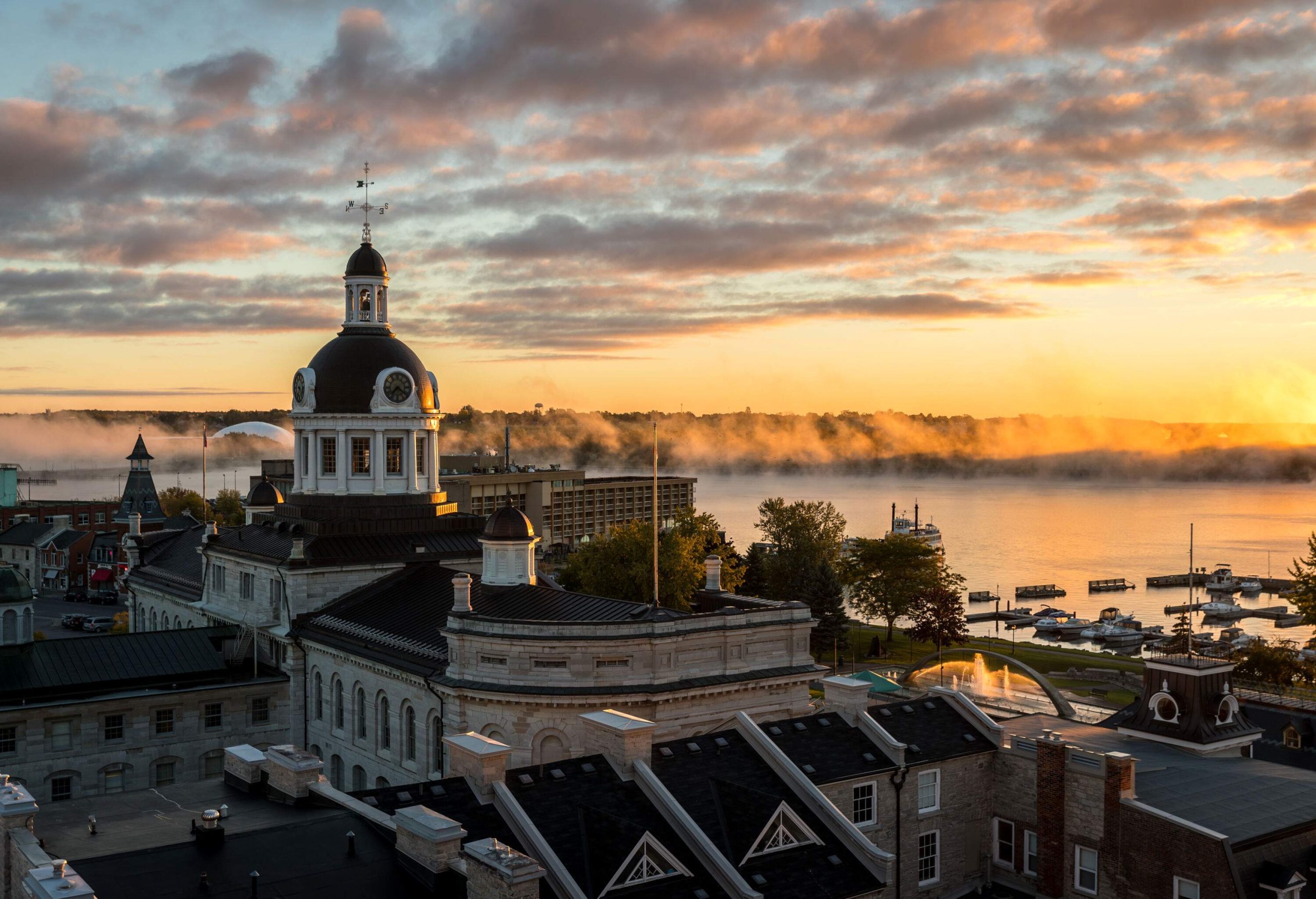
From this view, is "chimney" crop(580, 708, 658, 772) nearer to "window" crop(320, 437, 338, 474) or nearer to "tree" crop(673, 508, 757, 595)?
"window" crop(320, 437, 338, 474)

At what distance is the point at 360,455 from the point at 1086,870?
138 feet

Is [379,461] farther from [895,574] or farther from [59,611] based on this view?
[59,611]

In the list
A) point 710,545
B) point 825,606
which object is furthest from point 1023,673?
point 710,545

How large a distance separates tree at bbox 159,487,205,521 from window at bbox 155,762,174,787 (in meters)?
119

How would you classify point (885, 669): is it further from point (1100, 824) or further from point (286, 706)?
point (1100, 824)

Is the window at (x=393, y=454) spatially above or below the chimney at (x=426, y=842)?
above

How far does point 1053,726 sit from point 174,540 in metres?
64.0

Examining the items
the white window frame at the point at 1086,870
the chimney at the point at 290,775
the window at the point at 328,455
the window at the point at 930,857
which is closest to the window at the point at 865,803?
the window at the point at 930,857

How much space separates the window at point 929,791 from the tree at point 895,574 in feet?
210

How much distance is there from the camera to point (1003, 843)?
111 ft

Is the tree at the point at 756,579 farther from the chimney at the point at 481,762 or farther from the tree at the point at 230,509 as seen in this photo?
the tree at the point at 230,509

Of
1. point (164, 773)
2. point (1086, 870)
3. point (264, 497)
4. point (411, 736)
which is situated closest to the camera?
point (1086, 870)

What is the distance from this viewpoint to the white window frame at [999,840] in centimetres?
3347

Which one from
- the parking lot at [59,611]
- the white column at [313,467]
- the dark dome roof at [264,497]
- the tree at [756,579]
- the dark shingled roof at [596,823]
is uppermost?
the white column at [313,467]
